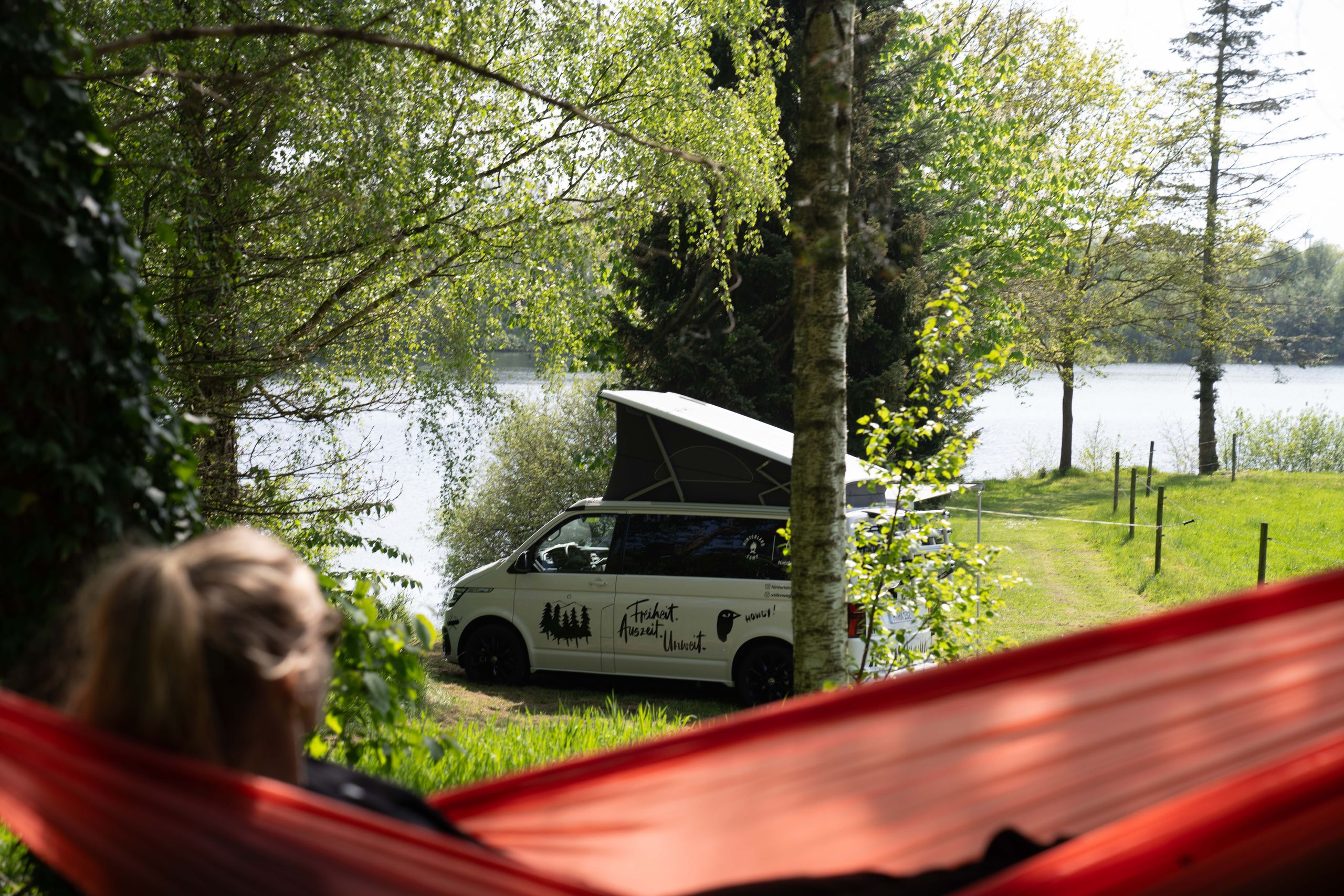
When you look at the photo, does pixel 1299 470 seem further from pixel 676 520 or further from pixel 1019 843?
pixel 1019 843

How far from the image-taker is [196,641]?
53.7 inches

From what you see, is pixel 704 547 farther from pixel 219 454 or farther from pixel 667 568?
pixel 219 454

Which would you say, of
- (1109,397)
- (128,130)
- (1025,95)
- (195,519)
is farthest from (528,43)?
(1109,397)

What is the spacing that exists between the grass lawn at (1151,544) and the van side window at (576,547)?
3.88 meters

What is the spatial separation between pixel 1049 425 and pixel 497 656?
36111 mm

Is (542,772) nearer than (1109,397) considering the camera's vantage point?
Yes

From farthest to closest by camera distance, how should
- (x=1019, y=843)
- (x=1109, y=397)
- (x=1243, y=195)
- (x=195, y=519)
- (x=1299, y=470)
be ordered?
(x=1109, y=397)
(x=1243, y=195)
(x=1299, y=470)
(x=195, y=519)
(x=1019, y=843)

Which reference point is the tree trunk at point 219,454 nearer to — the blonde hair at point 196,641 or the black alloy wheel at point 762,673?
the black alloy wheel at point 762,673

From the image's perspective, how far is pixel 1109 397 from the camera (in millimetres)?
57000

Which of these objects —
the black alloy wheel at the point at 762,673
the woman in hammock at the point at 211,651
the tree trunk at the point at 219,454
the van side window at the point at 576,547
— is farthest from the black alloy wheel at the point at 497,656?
the woman in hammock at the point at 211,651

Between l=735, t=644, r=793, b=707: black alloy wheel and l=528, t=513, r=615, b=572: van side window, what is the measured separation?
1.44 metres

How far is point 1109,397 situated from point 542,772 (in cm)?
6033

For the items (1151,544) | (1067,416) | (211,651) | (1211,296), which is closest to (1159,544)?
(1151,544)

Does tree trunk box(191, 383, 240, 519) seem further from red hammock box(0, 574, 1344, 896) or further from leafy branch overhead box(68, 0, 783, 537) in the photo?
red hammock box(0, 574, 1344, 896)
